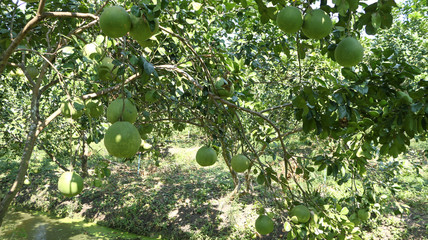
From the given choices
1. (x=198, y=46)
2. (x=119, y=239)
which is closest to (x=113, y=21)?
(x=198, y=46)

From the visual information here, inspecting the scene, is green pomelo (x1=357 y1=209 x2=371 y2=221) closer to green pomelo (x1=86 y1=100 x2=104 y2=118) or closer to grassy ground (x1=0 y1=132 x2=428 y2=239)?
grassy ground (x1=0 y1=132 x2=428 y2=239)

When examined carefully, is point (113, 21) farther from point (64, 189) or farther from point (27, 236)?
point (27, 236)

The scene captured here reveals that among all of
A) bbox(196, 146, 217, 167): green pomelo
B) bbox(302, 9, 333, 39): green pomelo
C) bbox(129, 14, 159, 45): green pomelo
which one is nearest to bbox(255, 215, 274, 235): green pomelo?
bbox(196, 146, 217, 167): green pomelo

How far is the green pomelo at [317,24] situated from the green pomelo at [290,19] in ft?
0.11

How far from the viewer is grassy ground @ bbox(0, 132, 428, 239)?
5.51 meters

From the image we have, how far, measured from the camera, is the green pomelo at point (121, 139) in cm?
110

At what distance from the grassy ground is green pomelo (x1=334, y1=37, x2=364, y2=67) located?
9.83 feet

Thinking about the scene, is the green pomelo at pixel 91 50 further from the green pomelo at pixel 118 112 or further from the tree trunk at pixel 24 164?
the tree trunk at pixel 24 164

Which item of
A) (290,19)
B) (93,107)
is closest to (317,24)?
(290,19)

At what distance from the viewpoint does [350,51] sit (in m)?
1.26

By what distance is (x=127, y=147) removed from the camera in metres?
1.11

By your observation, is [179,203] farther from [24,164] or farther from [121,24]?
[121,24]

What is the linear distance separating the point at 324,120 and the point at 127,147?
0.98 m

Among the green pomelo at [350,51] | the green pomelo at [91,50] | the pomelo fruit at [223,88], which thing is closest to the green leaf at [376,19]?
the green pomelo at [350,51]
